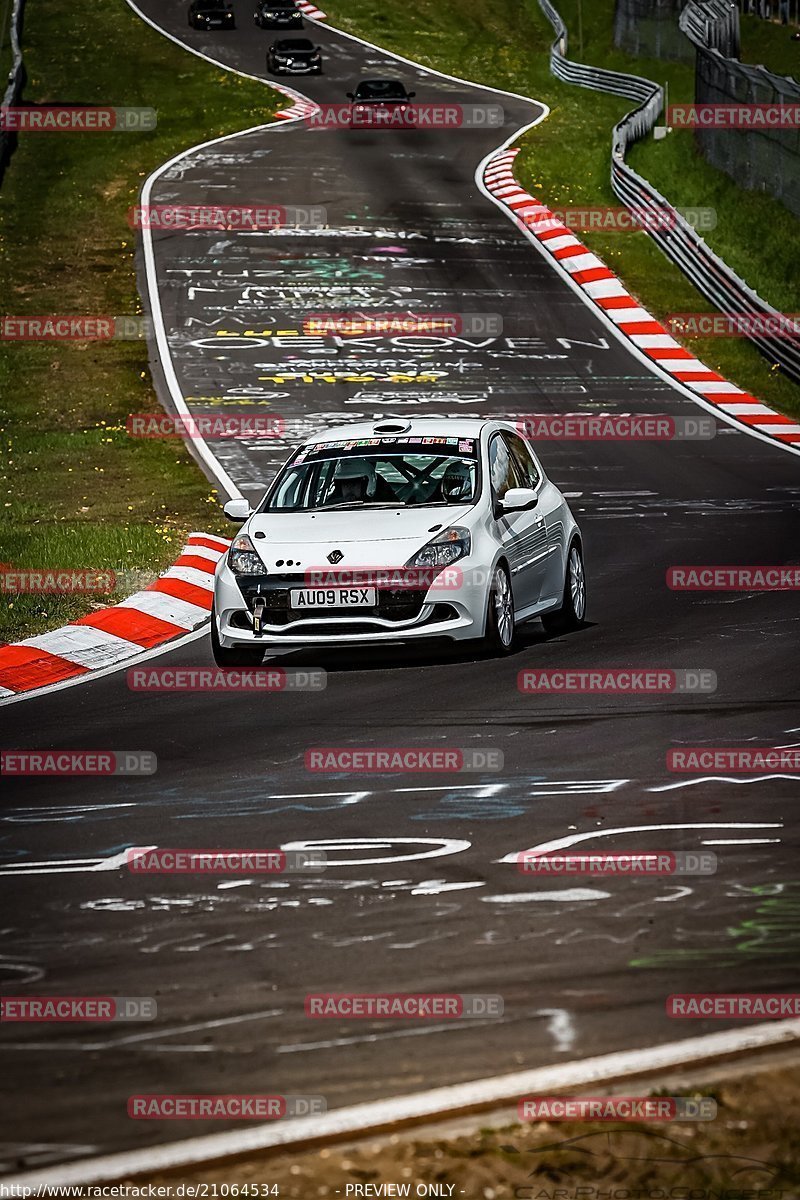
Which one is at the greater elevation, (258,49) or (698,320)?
(258,49)

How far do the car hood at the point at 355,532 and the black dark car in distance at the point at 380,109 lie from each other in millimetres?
38226

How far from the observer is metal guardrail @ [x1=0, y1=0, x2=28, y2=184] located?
41.4 metres

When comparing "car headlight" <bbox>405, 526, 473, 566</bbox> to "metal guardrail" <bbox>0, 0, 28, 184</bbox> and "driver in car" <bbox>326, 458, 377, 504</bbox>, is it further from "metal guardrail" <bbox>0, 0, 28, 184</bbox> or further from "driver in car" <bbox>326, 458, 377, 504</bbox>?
"metal guardrail" <bbox>0, 0, 28, 184</bbox>

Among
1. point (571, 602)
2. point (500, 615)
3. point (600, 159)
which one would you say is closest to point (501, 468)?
point (571, 602)

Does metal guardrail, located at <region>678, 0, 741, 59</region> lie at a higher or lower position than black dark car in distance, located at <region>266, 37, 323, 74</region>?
higher

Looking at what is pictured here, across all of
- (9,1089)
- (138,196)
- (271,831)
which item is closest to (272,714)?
(271,831)

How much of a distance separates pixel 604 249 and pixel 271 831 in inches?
1106

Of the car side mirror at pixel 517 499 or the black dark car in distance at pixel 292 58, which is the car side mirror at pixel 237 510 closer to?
the car side mirror at pixel 517 499

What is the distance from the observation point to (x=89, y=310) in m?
30.4

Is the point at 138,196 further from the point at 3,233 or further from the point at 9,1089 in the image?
the point at 9,1089

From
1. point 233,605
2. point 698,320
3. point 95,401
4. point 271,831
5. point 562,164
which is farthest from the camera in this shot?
point 562,164

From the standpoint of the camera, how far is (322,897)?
23.1ft

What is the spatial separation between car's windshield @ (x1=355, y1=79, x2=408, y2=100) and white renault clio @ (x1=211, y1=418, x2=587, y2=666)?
37.7 metres

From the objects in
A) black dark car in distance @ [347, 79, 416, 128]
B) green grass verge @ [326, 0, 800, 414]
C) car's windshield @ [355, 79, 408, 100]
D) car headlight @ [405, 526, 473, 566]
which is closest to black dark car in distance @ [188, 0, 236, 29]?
green grass verge @ [326, 0, 800, 414]
